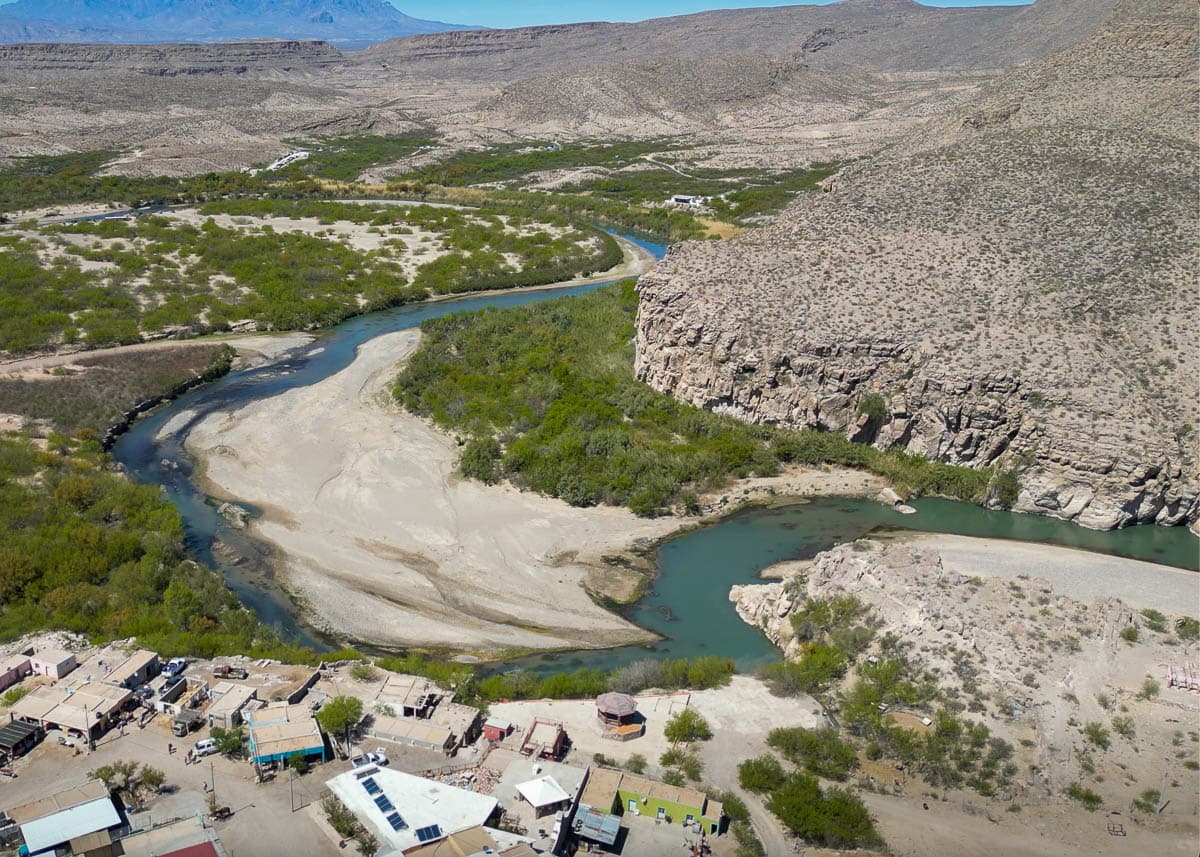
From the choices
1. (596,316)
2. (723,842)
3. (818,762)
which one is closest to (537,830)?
(723,842)

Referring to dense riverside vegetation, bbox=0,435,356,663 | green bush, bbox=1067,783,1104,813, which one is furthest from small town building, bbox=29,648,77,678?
green bush, bbox=1067,783,1104,813

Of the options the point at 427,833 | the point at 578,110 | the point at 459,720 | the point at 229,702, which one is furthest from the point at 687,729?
the point at 578,110

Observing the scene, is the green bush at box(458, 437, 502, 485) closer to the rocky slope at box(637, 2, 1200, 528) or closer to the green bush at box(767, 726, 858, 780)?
the rocky slope at box(637, 2, 1200, 528)

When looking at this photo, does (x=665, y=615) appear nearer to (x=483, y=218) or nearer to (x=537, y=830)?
(x=537, y=830)

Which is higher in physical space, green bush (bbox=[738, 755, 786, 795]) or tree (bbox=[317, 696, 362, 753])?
tree (bbox=[317, 696, 362, 753])

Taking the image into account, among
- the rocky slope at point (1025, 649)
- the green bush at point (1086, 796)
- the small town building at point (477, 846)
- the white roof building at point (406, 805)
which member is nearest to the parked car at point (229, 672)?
the white roof building at point (406, 805)
